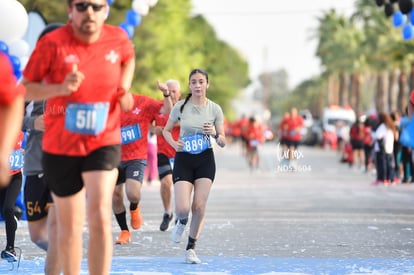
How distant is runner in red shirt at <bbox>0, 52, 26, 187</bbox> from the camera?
5203mm

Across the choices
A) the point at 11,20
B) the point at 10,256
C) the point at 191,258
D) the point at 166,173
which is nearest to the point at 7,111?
the point at 10,256

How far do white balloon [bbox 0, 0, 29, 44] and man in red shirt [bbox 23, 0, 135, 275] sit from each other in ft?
20.2

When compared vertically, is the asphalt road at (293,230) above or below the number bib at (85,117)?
below

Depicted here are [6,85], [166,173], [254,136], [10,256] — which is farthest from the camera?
[254,136]

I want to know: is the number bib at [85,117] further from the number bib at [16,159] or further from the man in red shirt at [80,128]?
the number bib at [16,159]

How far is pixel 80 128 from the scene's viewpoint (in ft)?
21.8

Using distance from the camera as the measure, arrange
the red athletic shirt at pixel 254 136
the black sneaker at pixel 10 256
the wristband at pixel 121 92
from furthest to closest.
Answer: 1. the red athletic shirt at pixel 254 136
2. the black sneaker at pixel 10 256
3. the wristband at pixel 121 92

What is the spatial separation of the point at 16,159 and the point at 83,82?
3892 mm

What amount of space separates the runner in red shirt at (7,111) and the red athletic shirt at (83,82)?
1.36 meters

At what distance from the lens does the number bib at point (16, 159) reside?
1035cm

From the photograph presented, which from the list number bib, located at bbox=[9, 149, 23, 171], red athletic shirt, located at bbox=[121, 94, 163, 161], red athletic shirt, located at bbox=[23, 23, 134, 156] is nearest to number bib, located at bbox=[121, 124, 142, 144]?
red athletic shirt, located at bbox=[121, 94, 163, 161]

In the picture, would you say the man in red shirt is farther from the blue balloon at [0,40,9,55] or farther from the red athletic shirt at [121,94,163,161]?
the blue balloon at [0,40,9,55]

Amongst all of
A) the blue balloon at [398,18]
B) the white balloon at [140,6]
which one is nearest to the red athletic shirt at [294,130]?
the blue balloon at [398,18]

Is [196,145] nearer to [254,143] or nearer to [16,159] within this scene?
[16,159]
